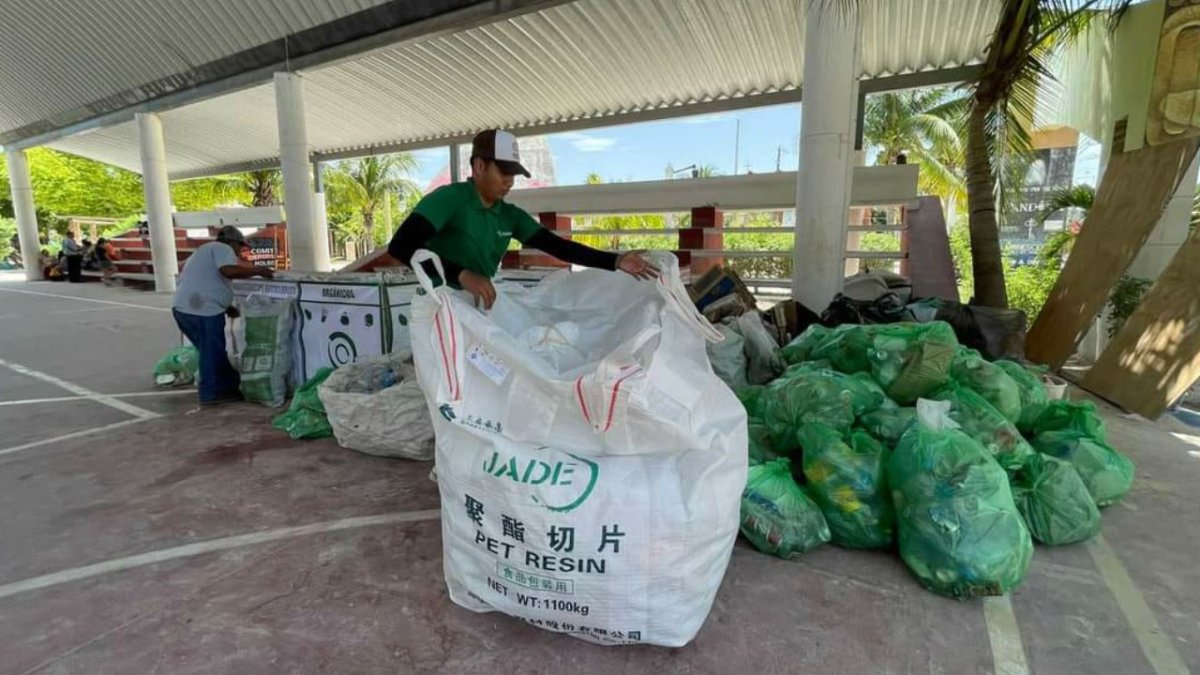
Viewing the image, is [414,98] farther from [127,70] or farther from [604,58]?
[127,70]

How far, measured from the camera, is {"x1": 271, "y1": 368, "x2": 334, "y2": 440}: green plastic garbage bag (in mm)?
3617

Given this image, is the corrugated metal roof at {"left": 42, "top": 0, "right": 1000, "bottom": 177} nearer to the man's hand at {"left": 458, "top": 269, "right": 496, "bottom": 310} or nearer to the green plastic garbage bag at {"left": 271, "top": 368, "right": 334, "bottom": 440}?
the green plastic garbage bag at {"left": 271, "top": 368, "right": 334, "bottom": 440}

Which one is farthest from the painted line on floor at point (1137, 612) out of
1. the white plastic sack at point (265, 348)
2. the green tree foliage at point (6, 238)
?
the green tree foliage at point (6, 238)

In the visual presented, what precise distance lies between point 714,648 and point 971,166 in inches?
203

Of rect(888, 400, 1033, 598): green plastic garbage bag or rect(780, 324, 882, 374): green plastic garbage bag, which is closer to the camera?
rect(888, 400, 1033, 598): green plastic garbage bag

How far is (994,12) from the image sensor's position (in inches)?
277

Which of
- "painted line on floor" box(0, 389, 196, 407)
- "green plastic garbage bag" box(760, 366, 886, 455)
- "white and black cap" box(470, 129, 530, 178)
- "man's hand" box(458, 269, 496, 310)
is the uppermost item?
"white and black cap" box(470, 129, 530, 178)

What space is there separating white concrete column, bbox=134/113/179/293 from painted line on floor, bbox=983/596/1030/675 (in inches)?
646

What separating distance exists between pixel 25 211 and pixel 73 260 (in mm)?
2406

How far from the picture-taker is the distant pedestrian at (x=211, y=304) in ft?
14.0

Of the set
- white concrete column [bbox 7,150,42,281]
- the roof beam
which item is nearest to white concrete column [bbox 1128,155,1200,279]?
the roof beam

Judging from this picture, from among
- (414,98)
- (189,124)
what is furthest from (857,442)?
(189,124)

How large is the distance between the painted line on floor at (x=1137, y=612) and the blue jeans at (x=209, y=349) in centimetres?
518

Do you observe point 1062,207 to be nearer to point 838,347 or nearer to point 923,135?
point 838,347
